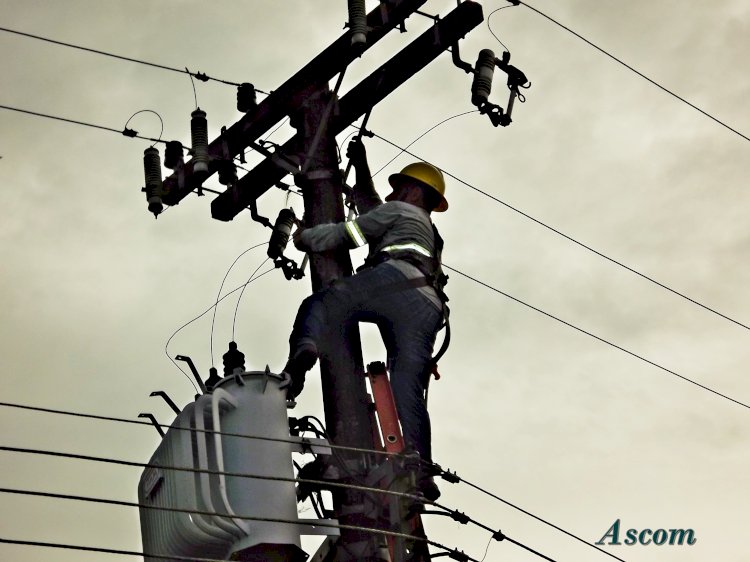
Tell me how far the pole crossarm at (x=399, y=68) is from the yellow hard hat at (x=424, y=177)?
0.60 m

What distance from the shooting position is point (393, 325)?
42.4ft

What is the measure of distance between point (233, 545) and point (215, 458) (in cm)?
62

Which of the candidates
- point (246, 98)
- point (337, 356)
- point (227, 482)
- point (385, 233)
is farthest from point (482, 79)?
point (227, 482)

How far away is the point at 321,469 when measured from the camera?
12.1 meters

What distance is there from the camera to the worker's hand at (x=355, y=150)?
1379 centimetres

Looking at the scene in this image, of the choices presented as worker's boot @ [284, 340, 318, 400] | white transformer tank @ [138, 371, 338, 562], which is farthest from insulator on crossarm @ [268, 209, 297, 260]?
white transformer tank @ [138, 371, 338, 562]

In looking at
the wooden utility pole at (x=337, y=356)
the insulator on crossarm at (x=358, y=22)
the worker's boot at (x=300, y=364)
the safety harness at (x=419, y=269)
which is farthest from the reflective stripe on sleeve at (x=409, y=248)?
the insulator on crossarm at (x=358, y=22)

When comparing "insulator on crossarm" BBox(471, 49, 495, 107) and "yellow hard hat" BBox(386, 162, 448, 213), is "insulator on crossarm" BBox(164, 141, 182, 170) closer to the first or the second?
"yellow hard hat" BBox(386, 162, 448, 213)

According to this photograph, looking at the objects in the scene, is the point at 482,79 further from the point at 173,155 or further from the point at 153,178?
the point at 153,178

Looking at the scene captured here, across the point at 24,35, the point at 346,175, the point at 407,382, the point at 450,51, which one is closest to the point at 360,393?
the point at 407,382

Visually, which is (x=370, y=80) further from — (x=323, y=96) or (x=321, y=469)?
(x=321, y=469)

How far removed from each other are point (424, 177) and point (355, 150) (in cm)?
62

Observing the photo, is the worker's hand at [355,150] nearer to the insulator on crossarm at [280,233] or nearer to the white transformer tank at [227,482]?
the insulator on crossarm at [280,233]

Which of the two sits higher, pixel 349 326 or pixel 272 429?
pixel 349 326
